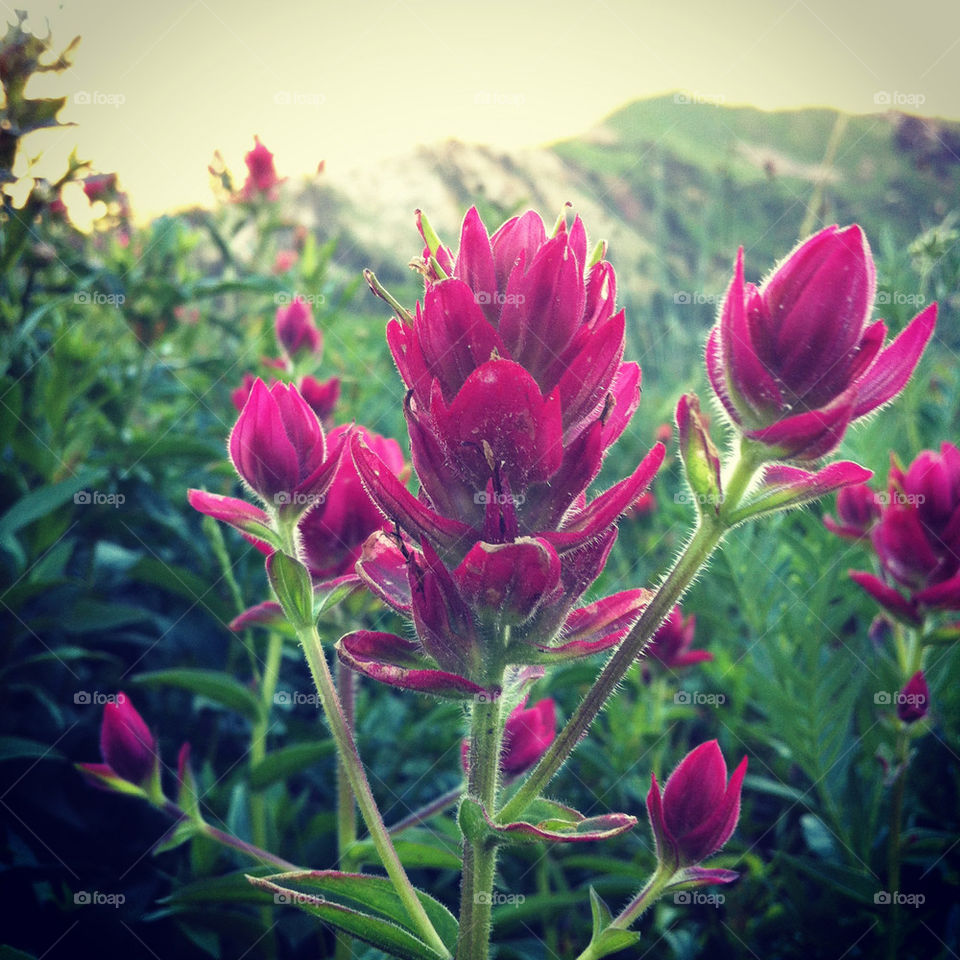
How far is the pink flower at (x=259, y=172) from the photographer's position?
9.68 feet

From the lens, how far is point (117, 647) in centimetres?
188

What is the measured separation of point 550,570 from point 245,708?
0.81m

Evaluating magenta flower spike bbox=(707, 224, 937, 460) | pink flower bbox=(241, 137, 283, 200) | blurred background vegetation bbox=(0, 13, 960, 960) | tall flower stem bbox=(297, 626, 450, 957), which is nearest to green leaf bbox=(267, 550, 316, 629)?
tall flower stem bbox=(297, 626, 450, 957)

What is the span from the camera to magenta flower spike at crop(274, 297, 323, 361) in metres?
1.96

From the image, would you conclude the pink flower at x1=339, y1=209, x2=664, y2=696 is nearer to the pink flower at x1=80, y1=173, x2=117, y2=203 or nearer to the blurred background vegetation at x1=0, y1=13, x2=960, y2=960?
the blurred background vegetation at x1=0, y1=13, x2=960, y2=960

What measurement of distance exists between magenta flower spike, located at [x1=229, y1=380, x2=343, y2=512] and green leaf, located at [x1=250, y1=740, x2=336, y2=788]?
1.76 ft

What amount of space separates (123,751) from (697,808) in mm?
686

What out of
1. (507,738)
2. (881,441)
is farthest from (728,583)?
(507,738)

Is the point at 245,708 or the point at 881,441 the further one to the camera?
the point at 881,441

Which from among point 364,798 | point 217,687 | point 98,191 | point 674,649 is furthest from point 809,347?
point 98,191

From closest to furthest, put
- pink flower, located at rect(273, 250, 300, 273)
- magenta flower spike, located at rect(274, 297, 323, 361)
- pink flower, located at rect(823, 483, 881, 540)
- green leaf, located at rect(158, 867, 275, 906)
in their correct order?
green leaf, located at rect(158, 867, 275, 906), pink flower, located at rect(823, 483, 881, 540), magenta flower spike, located at rect(274, 297, 323, 361), pink flower, located at rect(273, 250, 300, 273)

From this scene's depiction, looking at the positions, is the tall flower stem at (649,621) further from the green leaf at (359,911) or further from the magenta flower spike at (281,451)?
the magenta flower spike at (281,451)

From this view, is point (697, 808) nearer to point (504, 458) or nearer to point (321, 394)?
point (504, 458)

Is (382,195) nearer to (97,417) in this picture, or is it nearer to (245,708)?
(97,417)
